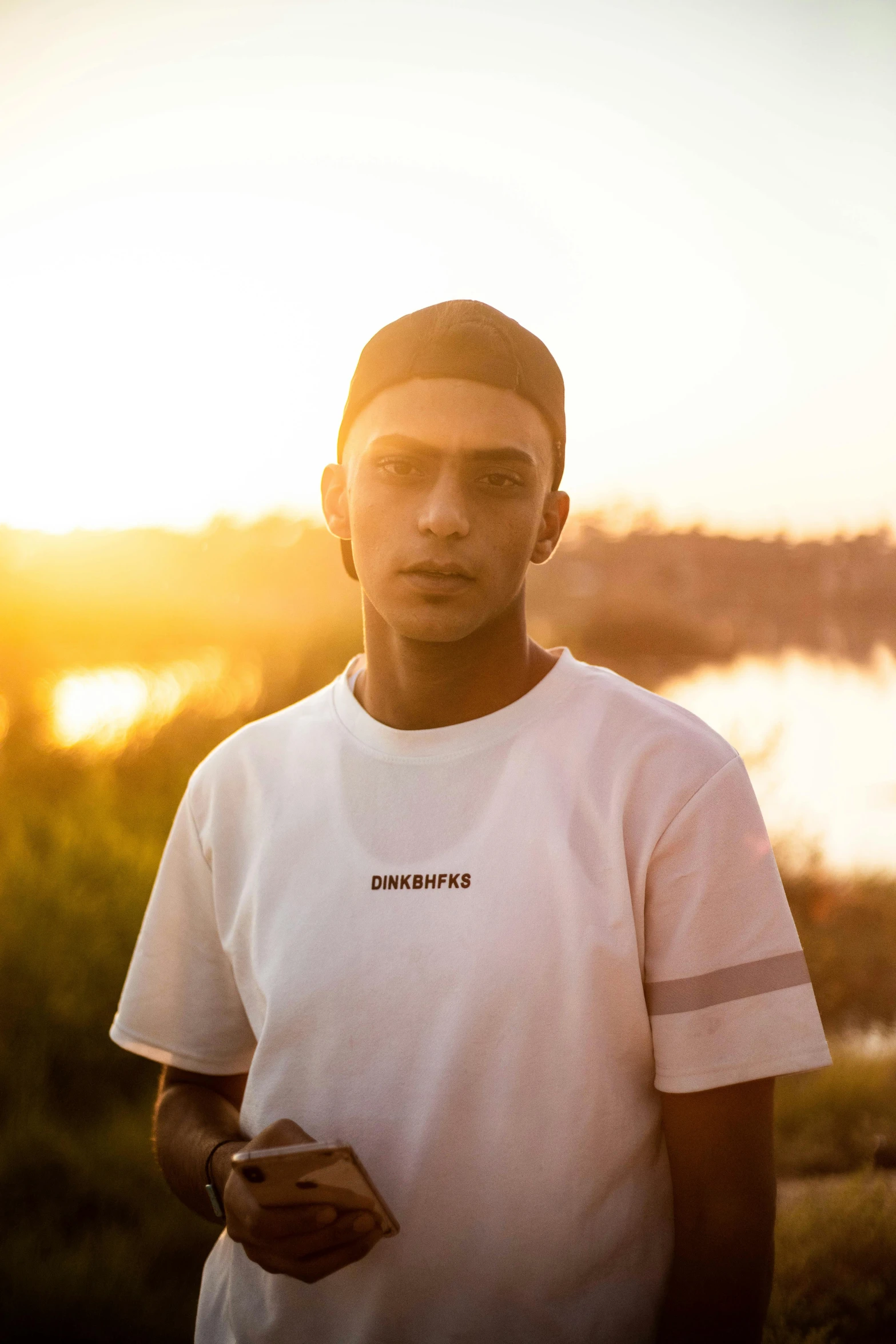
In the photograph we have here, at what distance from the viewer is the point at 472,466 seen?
1.69 metres

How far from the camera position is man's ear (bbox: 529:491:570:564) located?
6.01 ft

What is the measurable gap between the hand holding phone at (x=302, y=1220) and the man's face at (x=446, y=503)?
2.69ft

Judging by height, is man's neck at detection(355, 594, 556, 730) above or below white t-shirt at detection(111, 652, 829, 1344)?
above

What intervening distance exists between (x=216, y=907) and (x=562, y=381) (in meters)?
1.17

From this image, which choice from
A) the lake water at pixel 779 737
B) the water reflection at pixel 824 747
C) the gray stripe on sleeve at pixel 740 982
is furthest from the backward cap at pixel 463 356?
the lake water at pixel 779 737

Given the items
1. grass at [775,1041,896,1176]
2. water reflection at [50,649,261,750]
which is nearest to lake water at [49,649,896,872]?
water reflection at [50,649,261,750]

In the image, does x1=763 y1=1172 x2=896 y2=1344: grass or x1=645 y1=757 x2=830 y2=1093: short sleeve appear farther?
x1=763 y1=1172 x2=896 y2=1344: grass

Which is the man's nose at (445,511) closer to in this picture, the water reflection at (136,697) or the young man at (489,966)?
the young man at (489,966)

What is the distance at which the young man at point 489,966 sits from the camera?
1.43 metres

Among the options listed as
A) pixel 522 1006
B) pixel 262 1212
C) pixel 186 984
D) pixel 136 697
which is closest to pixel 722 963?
pixel 522 1006

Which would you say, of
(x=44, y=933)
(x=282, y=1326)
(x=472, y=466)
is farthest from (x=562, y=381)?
(x=44, y=933)

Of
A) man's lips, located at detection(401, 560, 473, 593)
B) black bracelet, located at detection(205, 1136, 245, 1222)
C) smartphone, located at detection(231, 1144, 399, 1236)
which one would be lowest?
black bracelet, located at detection(205, 1136, 245, 1222)

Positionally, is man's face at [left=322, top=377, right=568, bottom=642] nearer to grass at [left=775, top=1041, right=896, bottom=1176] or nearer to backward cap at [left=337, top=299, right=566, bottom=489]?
backward cap at [left=337, top=299, right=566, bottom=489]

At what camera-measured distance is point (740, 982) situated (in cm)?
142
